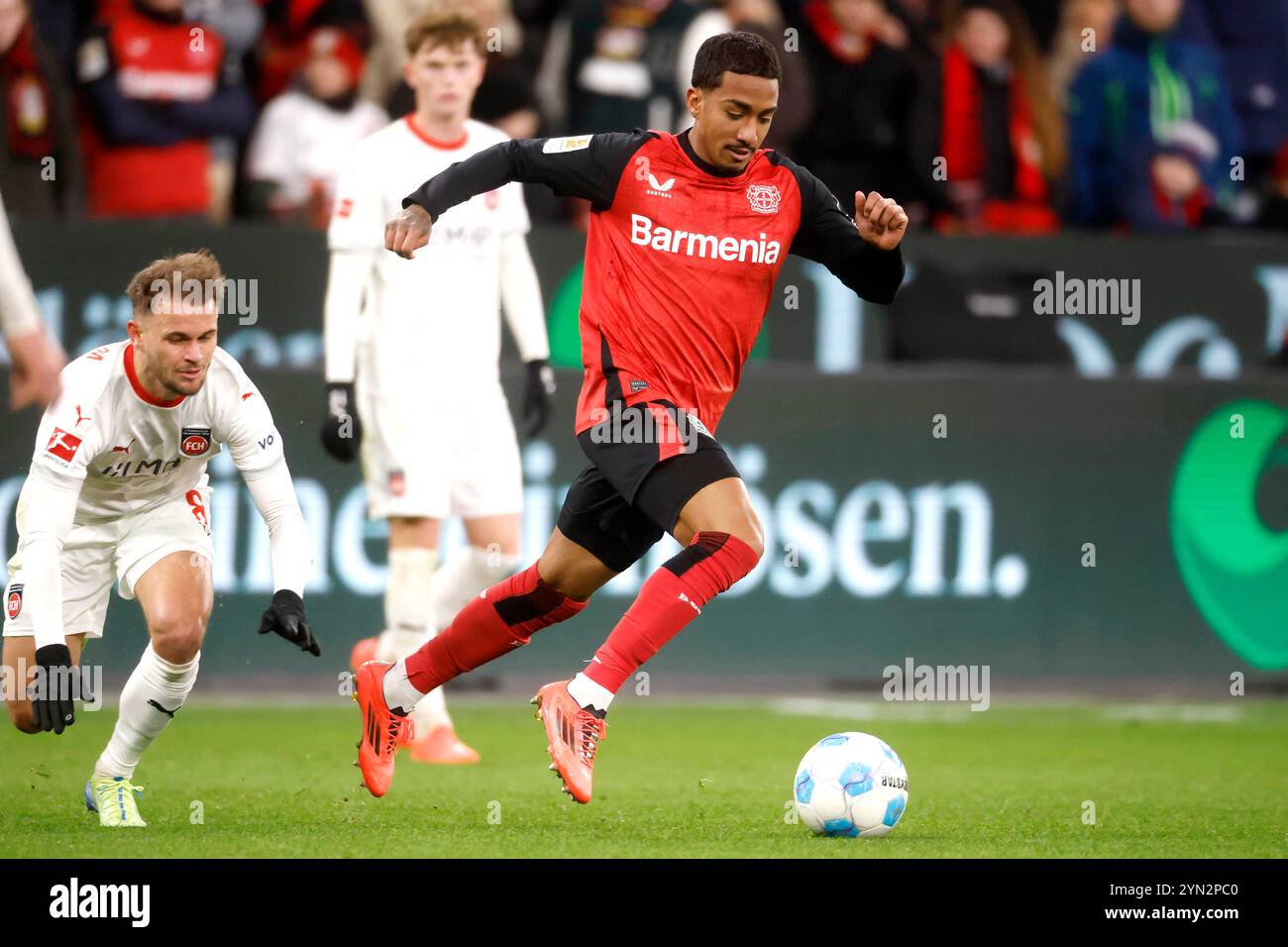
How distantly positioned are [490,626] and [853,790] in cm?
133

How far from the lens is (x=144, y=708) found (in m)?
7.00

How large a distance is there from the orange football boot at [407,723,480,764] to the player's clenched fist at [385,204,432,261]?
9.51ft

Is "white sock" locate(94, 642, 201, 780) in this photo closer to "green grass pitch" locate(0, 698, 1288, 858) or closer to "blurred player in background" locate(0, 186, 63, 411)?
"green grass pitch" locate(0, 698, 1288, 858)

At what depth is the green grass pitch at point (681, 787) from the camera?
256 inches

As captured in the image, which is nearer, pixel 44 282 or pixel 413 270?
pixel 413 270

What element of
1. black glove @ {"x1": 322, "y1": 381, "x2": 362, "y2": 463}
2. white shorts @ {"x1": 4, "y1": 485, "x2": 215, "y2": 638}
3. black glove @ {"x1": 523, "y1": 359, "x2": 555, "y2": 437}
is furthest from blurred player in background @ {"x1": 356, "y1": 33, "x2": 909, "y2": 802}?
black glove @ {"x1": 523, "y1": 359, "x2": 555, "y2": 437}

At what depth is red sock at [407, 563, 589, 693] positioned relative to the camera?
23.3 ft

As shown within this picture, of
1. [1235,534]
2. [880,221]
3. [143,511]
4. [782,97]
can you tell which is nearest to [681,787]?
[143,511]

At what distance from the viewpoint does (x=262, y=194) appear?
12133mm

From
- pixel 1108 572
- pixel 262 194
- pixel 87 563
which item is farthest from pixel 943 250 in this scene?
pixel 87 563

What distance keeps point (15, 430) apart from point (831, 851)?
5.88 m

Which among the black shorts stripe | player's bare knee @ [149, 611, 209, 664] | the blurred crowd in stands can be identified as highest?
the blurred crowd in stands

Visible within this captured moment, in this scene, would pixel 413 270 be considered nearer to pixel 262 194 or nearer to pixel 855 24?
pixel 262 194

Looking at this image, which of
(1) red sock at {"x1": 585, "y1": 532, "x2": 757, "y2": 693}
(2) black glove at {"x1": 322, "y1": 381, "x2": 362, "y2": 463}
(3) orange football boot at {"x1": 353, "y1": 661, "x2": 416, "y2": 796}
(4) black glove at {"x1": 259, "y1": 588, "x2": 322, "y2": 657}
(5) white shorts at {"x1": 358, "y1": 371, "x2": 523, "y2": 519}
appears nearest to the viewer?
(4) black glove at {"x1": 259, "y1": 588, "x2": 322, "y2": 657}
